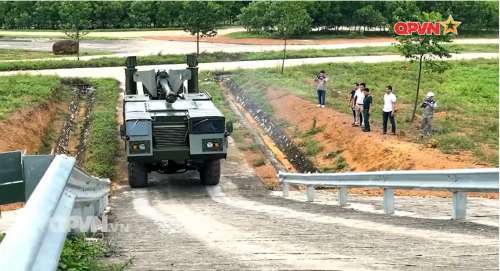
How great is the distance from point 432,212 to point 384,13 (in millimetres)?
61472

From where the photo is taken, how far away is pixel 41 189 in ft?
11.7

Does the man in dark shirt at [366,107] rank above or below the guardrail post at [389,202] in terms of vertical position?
above

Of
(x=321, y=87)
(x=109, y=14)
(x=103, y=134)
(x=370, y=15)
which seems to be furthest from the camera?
(x=109, y=14)

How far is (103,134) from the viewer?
25172mm

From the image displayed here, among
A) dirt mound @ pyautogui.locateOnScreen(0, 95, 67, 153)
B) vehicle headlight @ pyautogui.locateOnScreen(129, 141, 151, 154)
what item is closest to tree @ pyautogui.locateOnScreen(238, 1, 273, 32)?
dirt mound @ pyautogui.locateOnScreen(0, 95, 67, 153)

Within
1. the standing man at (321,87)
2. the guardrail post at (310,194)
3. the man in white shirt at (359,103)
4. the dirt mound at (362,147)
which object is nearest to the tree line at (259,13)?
the standing man at (321,87)

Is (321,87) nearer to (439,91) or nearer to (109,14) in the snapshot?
(439,91)

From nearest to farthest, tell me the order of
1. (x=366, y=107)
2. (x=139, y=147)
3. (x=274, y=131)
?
(x=139, y=147) → (x=366, y=107) → (x=274, y=131)

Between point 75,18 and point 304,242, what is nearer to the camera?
point 304,242

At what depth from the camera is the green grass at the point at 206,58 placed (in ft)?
142

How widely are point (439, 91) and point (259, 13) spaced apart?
115 feet

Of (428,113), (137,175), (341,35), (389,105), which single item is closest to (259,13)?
(341,35)

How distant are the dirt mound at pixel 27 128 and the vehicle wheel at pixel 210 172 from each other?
5.94 metres

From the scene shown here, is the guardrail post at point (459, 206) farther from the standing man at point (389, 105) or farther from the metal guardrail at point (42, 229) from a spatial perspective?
the standing man at point (389, 105)
